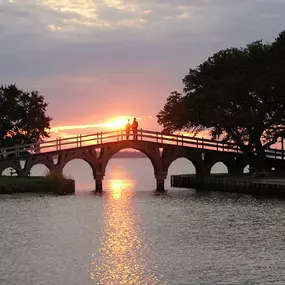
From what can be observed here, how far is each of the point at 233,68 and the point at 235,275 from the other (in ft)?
169

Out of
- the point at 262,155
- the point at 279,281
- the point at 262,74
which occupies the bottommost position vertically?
the point at 279,281

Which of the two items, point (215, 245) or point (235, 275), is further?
point (215, 245)

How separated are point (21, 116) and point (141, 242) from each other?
164 ft

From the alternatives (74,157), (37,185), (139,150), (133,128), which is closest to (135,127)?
(133,128)

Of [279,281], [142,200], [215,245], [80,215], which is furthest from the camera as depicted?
[142,200]

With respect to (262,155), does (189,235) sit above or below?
below

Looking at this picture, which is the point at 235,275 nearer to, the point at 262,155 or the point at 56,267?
the point at 56,267

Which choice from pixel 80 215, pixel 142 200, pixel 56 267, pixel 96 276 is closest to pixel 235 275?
pixel 96 276

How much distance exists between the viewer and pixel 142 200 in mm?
68812

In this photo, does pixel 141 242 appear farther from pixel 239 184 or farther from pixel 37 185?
pixel 239 184

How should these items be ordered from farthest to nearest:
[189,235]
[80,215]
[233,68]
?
1. [233,68]
2. [80,215]
3. [189,235]

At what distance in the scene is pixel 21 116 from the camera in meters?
87.1

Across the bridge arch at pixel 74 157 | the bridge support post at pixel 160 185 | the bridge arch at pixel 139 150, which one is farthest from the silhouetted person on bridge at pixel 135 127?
the bridge support post at pixel 160 185

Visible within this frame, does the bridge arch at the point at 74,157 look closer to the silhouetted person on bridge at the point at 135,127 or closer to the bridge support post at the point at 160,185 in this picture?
the silhouetted person on bridge at the point at 135,127
